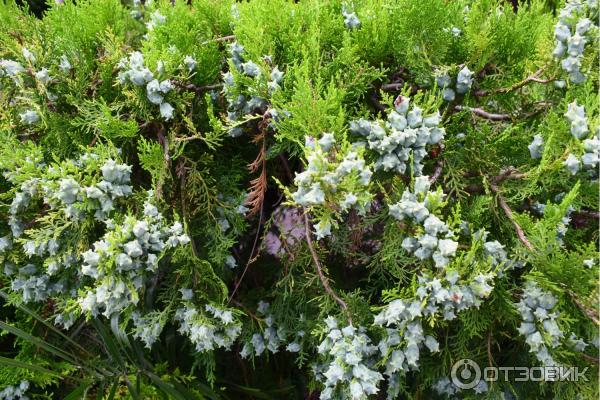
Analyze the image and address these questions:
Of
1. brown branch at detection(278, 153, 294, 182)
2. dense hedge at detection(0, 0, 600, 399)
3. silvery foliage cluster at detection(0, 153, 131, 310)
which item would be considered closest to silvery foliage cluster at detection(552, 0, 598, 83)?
dense hedge at detection(0, 0, 600, 399)

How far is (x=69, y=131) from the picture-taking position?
1828 millimetres

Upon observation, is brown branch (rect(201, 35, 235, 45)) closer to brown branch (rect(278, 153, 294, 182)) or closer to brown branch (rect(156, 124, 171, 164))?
brown branch (rect(156, 124, 171, 164))

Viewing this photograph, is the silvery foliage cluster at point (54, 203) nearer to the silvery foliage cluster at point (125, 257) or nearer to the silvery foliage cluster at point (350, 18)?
the silvery foliage cluster at point (125, 257)

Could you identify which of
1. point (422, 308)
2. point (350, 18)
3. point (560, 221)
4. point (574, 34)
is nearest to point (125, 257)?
point (422, 308)

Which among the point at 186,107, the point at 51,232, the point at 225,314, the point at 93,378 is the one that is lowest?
the point at 93,378

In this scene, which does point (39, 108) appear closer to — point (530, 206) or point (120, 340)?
point (120, 340)

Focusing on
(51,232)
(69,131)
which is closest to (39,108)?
(69,131)

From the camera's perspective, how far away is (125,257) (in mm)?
1401

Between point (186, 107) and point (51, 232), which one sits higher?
point (186, 107)

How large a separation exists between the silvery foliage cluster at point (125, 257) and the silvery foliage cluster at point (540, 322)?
0.96m

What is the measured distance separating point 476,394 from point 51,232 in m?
1.50

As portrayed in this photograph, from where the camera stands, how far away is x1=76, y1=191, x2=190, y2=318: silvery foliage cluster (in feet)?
4.60

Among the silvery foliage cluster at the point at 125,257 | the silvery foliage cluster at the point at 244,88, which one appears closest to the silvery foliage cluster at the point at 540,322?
the silvery foliage cluster at the point at 244,88

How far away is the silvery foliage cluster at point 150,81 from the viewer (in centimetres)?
160
